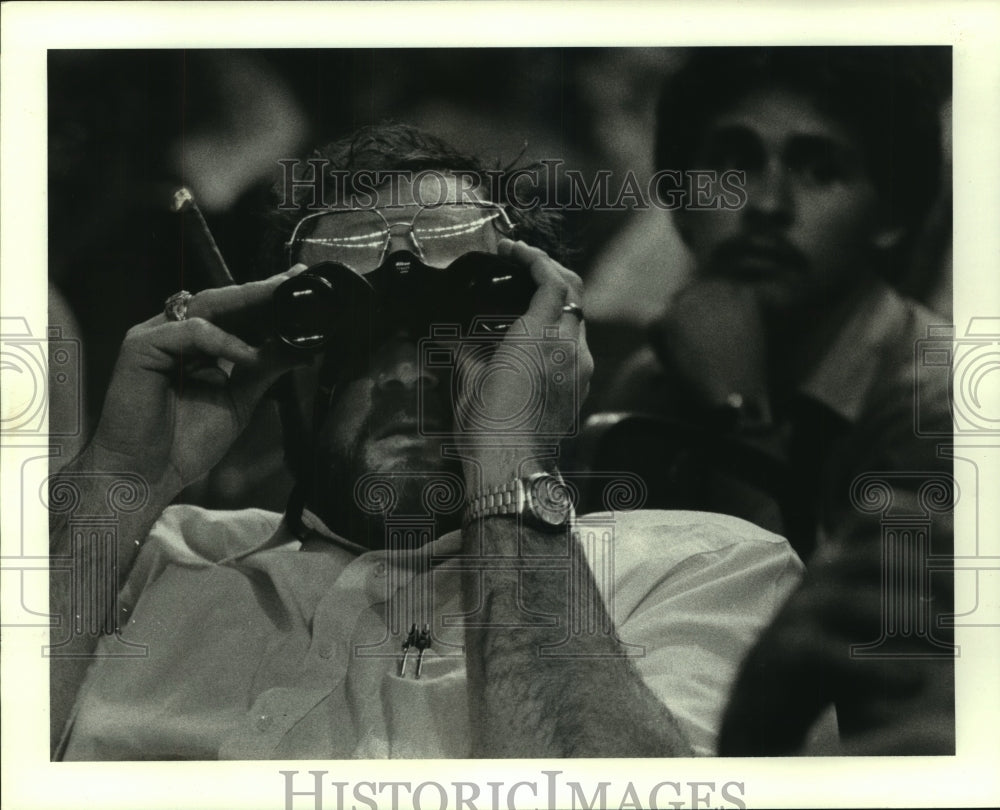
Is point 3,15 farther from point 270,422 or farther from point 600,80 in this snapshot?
point 600,80

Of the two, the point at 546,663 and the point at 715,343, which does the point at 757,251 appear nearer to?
the point at 715,343

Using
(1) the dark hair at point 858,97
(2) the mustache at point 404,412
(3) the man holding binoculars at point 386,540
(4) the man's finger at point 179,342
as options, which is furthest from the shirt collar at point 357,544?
(1) the dark hair at point 858,97

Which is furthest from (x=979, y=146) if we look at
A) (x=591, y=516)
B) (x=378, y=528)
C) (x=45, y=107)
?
(x=45, y=107)

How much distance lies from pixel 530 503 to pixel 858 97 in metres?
1.99

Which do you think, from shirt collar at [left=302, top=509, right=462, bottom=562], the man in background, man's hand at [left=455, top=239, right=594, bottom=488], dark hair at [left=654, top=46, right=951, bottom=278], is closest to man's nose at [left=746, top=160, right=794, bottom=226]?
the man in background

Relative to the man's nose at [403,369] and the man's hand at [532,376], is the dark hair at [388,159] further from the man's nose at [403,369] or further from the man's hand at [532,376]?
the man's nose at [403,369]

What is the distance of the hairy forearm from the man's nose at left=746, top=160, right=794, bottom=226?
1437 millimetres

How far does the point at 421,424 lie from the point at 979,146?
239 centimetres

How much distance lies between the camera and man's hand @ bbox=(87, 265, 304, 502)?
16.1 ft

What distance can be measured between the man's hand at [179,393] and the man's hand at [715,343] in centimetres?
144

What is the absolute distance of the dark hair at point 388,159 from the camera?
493 cm

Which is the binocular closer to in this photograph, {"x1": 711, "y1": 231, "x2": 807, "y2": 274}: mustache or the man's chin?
the man's chin

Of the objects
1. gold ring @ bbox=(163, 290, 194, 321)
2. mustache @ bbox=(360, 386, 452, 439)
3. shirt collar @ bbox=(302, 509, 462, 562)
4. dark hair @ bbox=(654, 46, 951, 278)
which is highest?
dark hair @ bbox=(654, 46, 951, 278)

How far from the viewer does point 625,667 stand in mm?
4883
